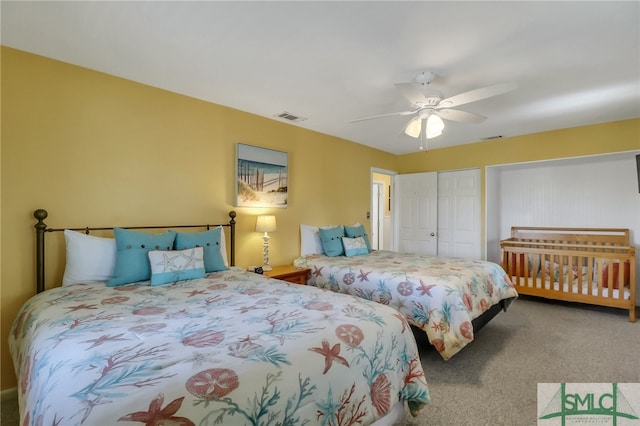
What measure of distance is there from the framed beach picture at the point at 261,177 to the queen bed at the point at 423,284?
2.25 feet

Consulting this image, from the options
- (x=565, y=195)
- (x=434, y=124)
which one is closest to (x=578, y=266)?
(x=565, y=195)

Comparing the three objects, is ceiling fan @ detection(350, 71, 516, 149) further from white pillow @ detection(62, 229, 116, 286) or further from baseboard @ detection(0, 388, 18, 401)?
baseboard @ detection(0, 388, 18, 401)

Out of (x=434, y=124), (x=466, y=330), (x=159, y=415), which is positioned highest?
(x=434, y=124)

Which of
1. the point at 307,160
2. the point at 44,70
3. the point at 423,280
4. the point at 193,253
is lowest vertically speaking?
the point at 423,280

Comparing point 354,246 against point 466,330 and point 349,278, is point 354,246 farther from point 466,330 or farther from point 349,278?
point 466,330

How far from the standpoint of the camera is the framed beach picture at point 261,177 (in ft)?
11.0

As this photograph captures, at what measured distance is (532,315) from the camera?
3.62 meters

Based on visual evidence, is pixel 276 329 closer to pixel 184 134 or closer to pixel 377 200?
pixel 184 134

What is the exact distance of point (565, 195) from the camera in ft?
14.5

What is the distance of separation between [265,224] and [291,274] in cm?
63

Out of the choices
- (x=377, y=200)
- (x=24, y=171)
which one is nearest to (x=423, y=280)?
(x=24, y=171)

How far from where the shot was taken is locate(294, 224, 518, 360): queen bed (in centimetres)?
229

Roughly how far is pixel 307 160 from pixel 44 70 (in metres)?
2.70

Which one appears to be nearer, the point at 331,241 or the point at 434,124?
the point at 434,124
